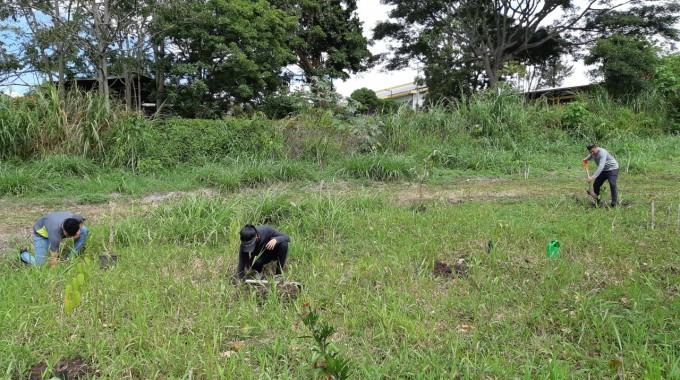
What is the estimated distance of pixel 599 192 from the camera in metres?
6.89

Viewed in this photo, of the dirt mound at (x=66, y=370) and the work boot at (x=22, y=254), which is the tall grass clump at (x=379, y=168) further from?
the dirt mound at (x=66, y=370)

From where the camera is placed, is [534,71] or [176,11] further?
[534,71]

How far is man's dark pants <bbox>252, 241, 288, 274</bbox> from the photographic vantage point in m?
4.09

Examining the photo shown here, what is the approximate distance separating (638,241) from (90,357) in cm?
473

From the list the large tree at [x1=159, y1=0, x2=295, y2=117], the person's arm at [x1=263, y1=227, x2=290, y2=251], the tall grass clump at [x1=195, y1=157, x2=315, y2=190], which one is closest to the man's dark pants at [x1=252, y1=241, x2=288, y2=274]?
the person's arm at [x1=263, y1=227, x2=290, y2=251]

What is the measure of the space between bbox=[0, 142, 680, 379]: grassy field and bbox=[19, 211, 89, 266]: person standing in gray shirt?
0.20 metres

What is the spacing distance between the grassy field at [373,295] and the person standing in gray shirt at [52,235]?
196mm

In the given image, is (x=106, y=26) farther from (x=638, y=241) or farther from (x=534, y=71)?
(x=534, y=71)

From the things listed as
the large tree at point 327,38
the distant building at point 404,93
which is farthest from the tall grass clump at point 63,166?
the distant building at point 404,93

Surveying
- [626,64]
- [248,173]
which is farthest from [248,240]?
[626,64]

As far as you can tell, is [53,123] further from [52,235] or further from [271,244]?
[271,244]

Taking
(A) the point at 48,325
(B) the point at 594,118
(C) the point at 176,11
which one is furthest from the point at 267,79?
(A) the point at 48,325

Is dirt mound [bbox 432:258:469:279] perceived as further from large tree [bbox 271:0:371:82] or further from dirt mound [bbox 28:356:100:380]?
large tree [bbox 271:0:371:82]

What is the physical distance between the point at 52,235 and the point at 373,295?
3.18m
